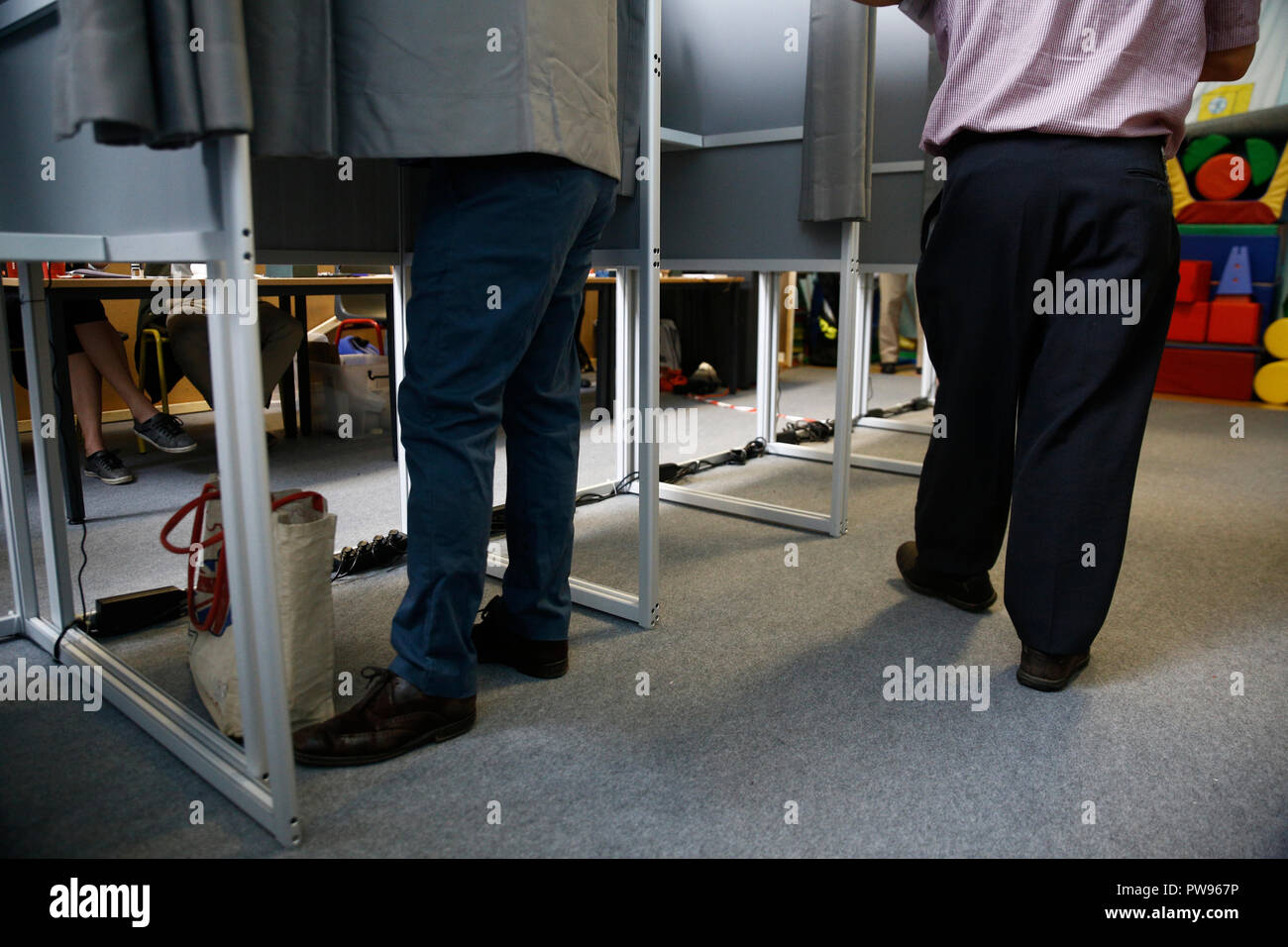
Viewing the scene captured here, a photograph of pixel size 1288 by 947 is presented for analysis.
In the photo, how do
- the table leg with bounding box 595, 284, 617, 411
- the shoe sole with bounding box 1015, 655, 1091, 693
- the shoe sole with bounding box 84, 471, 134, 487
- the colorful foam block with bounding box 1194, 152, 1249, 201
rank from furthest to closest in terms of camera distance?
the colorful foam block with bounding box 1194, 152, 1249, 201, the table leg with bounding box 595, 284, 617, 411, the shoe sole with bounding box 84, 471, 134, 487, the shoe sole with bounding box 1015, 655, 1091, 693

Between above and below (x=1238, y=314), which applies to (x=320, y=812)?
below

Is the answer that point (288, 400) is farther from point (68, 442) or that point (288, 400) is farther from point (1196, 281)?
point (1196, 281)

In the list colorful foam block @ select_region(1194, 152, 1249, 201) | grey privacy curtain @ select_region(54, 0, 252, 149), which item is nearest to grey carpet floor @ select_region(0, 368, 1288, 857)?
grey privacy curtain @ select_region(54, 0, 252, 149)

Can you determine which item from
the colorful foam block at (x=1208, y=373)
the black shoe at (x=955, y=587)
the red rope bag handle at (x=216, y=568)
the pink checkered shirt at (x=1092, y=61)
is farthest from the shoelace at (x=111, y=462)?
the colorful foam block at (x=1208, y=373)

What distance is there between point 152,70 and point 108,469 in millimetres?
2060

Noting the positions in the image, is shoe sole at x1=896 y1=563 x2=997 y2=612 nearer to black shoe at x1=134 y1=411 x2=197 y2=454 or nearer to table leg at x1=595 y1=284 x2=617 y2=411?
table leg at x1=595 y1=284 x2=617 y2=411

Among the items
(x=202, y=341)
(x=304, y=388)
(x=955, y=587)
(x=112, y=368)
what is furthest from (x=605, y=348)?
(x=955, y=587)

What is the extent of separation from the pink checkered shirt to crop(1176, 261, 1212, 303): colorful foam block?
3.34 metres

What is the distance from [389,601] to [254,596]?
2.55ft

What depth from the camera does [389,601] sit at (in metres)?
1.73

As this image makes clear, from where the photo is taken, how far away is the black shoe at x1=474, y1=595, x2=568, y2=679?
56.7 inches

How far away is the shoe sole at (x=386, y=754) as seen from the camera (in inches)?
46.3

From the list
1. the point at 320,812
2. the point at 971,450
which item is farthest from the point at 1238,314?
the point at 320,812
